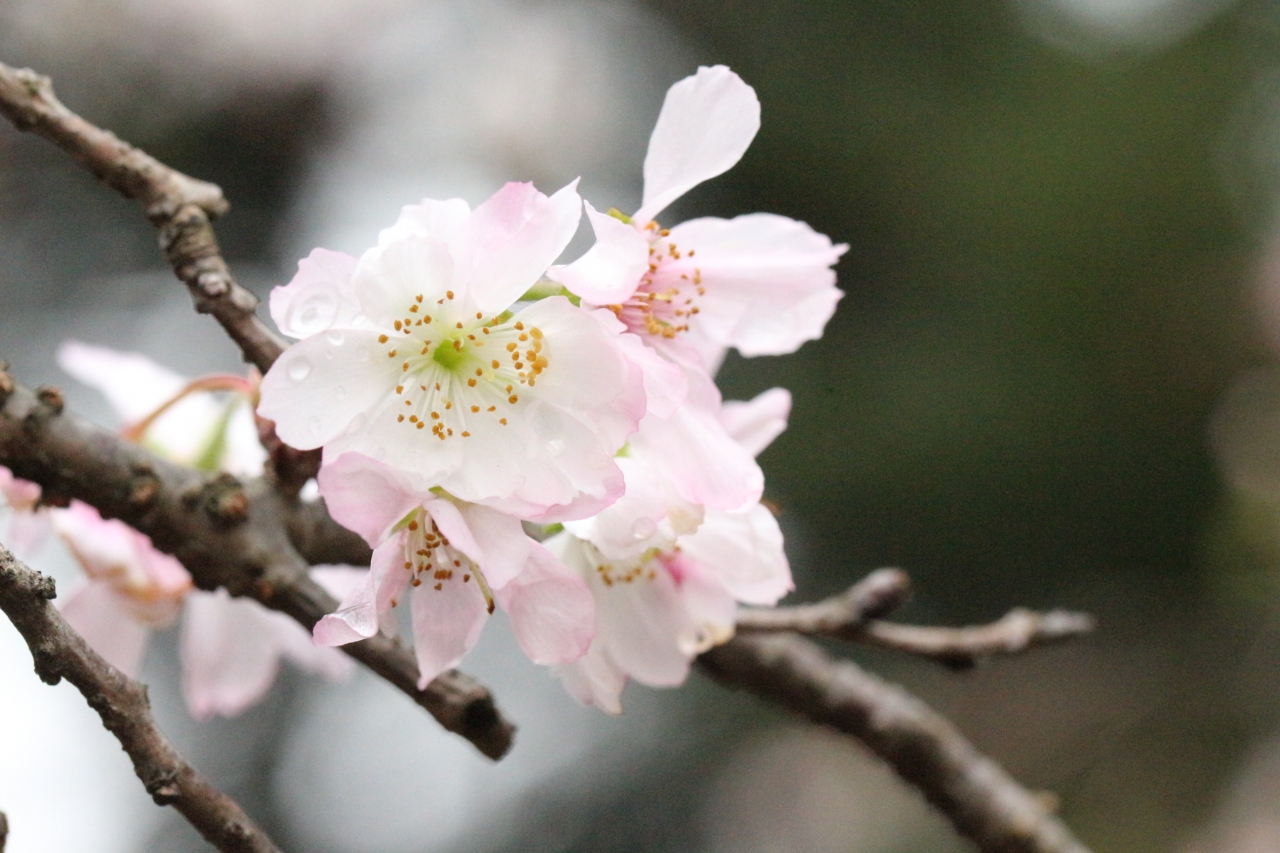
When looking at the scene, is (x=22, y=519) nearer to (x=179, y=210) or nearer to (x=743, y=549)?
(x=179, y=210)

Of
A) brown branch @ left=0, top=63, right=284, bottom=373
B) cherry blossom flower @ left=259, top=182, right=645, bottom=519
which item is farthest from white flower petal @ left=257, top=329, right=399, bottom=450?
brown branch @ left=0, top=63, right=284, bottom=373

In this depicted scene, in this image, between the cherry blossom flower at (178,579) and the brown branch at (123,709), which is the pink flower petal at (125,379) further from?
the brown branch at (123,709)

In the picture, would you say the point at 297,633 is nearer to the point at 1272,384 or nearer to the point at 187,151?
the point at 187,151

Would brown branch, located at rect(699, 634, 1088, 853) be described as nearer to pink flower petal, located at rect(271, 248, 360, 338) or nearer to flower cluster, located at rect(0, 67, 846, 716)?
flower cluster, located at rect(0, 67, 846, 716)

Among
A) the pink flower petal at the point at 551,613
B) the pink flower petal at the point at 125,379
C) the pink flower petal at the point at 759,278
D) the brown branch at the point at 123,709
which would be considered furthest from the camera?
the pink flower petal at the point at 125,379

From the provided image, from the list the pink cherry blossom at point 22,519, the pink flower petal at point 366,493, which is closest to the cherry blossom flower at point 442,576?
the pink flower petal at point 366,493

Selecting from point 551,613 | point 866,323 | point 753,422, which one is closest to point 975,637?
point 753,422

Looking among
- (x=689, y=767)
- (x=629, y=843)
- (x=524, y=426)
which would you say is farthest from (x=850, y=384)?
(x=524, y=426)
